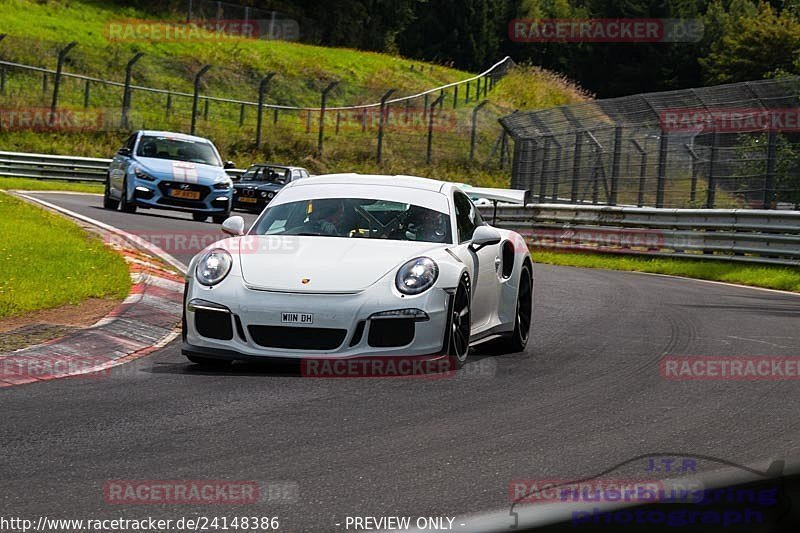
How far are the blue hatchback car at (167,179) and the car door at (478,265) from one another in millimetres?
14149

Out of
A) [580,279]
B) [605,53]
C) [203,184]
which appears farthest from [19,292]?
[605,53]

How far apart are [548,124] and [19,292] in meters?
19.6

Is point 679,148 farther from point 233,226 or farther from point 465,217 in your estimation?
point 233,226

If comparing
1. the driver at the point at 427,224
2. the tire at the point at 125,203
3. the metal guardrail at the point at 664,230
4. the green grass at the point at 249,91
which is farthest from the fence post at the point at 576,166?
the driver at the point at 427,224

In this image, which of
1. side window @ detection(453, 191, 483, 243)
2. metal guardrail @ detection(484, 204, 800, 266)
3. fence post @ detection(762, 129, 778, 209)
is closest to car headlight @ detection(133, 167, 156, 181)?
metal guardrail @ detection(484, 204, 800, 266)

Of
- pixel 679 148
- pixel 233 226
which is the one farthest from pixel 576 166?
pixel 233 226

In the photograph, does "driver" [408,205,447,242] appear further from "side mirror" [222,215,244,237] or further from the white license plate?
the white license plate

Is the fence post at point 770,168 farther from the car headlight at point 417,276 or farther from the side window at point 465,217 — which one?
the car headlight at point 417,276

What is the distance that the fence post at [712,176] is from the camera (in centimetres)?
2134

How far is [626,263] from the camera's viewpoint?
73.2 ft

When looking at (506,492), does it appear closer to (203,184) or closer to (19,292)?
(19,292)

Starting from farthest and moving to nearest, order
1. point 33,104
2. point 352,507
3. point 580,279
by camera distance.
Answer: point 33,104, point 580,279, point 352,507

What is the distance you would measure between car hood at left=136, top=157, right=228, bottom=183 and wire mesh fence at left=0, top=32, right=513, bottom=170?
12.9 meters

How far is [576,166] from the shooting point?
27.0 m
